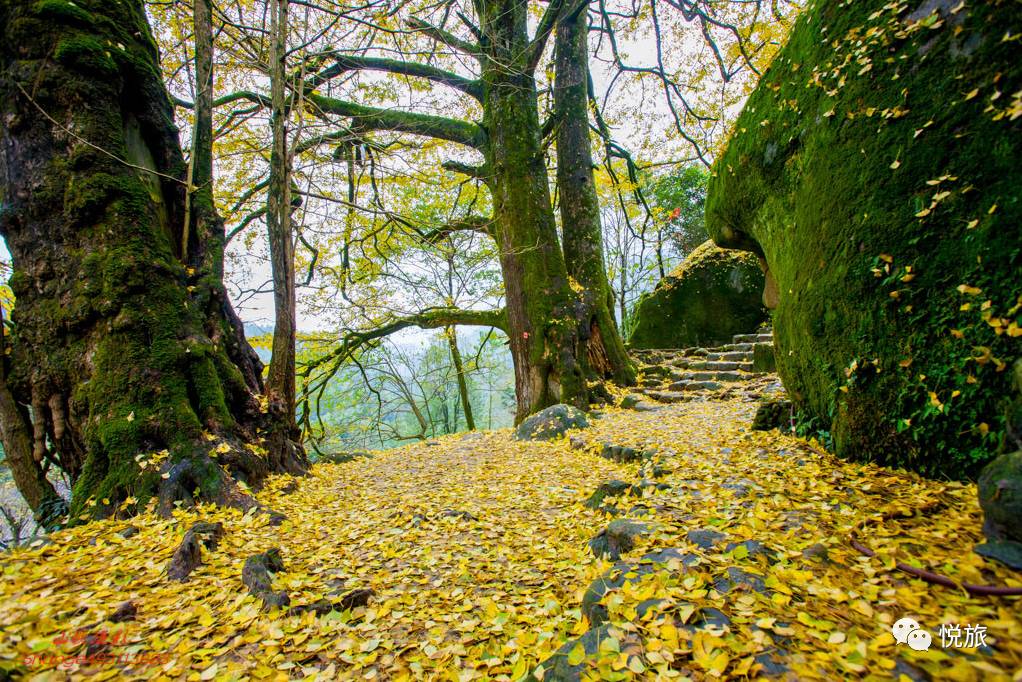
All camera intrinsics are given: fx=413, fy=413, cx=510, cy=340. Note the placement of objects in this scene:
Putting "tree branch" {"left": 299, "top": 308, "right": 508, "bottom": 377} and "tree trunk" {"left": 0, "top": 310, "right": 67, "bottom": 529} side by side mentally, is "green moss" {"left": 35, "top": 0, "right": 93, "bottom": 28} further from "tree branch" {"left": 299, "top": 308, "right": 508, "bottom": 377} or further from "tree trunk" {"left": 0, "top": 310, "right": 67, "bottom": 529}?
"tree branch" {"left": 299, "top": 308, "right": 508, "bottom": 377}

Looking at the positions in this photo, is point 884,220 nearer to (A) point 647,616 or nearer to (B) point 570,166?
(A) point 647,616

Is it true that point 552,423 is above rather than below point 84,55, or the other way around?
below

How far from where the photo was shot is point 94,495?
2.68 meters

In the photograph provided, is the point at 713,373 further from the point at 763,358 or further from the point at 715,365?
the point at 763,358

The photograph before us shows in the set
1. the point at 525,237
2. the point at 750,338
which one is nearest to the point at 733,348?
the point at 750,338

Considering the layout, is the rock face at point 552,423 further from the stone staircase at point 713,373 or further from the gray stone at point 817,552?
the gray stone at point 817,552

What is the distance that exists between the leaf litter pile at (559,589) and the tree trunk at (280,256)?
1.23 m

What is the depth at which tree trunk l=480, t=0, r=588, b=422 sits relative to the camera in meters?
6.29

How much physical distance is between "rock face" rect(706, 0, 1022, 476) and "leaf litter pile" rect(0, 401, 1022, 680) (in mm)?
344

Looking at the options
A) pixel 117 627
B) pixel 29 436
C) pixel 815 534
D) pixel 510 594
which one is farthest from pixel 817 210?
pixel 29 436

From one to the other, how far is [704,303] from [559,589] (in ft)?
28.1

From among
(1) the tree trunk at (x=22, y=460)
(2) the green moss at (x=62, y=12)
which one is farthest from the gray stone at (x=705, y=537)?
(2) the green moss at (x=62, y=12)

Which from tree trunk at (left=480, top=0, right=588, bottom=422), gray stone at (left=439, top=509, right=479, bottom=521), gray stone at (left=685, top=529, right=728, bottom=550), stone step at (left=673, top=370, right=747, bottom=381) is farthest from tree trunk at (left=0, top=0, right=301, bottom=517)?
stone step at (left=673, top=370, right=747, bottom=381)

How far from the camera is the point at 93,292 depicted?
9.76 feet
